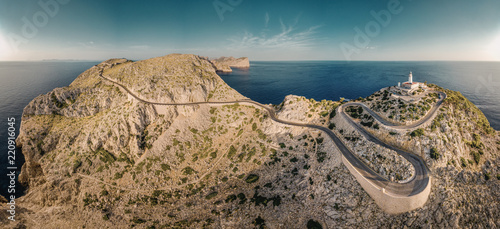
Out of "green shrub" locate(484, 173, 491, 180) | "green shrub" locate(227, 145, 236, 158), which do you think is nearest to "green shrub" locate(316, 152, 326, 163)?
"green shrub" locate(227, 145, 236, 158)

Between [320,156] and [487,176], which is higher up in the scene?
[320,156]

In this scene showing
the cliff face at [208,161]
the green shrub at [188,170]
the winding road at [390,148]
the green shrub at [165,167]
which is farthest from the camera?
the green shrub at [165,167]

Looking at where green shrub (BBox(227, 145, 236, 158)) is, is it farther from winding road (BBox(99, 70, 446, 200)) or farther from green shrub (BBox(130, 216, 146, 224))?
green shrub (BBox(130, 216, 146, 224))

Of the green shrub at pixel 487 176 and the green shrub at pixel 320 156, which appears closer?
the green shrub at pixel 487 176

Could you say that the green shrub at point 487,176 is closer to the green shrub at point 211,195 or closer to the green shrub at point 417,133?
the green shrub at point 417,133

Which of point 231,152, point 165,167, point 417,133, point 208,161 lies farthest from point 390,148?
point 165,167

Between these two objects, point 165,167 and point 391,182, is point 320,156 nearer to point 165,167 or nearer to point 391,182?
point 391,182

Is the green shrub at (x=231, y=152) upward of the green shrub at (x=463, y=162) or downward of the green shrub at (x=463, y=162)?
downward

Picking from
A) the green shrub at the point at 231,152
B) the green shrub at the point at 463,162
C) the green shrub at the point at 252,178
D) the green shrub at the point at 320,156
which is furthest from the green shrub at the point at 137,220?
the green shrub at the point at 463,162
